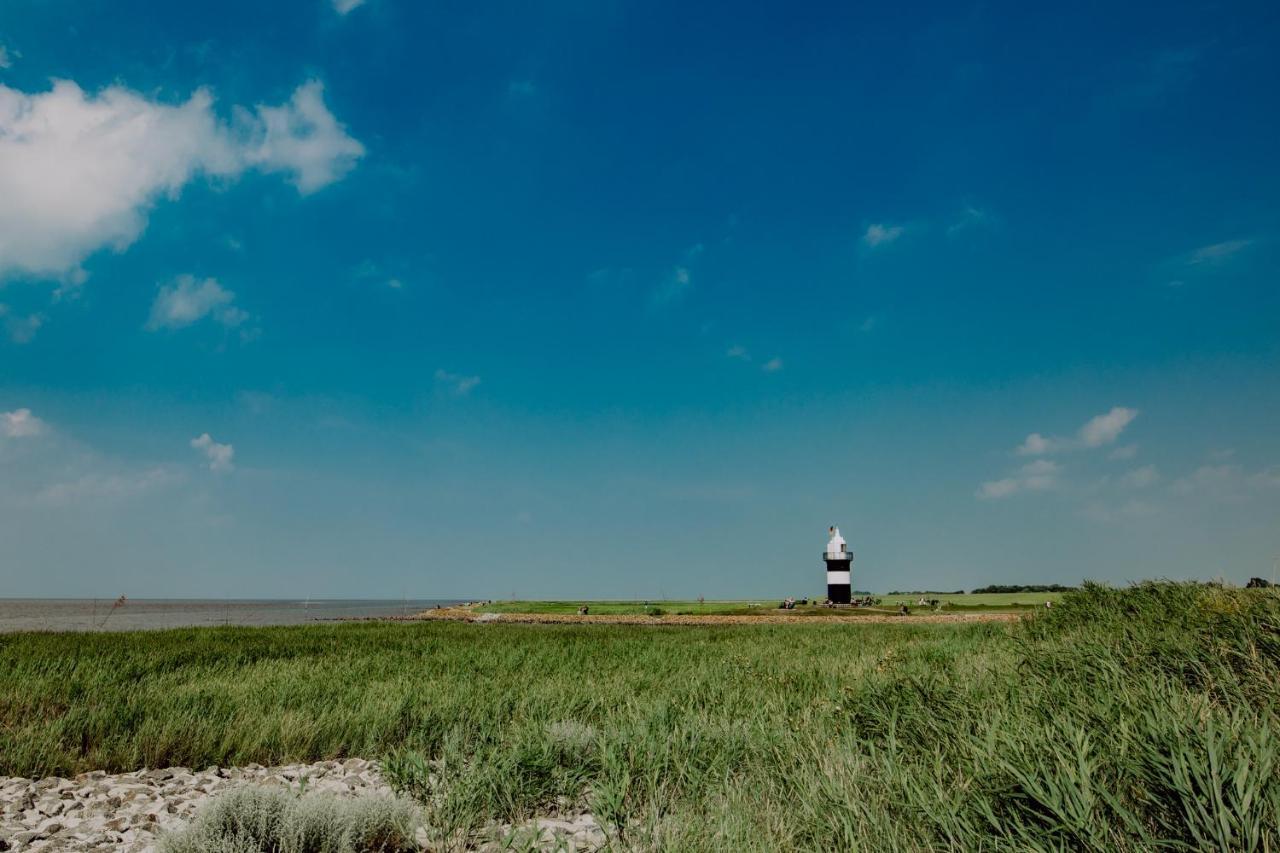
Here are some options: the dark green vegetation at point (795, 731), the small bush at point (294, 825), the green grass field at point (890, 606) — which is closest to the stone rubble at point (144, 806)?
the small bush at point (294, 825)

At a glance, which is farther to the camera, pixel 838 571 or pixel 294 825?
pixel 838 571

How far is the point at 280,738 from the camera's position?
24.1 ft

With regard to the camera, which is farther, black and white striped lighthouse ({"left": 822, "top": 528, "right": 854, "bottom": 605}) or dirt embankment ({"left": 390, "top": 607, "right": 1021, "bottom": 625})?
black and white striped lighthouse ({"left": 822, "top": 528, "right": 854, "bottom": 605})

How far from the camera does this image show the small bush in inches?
177

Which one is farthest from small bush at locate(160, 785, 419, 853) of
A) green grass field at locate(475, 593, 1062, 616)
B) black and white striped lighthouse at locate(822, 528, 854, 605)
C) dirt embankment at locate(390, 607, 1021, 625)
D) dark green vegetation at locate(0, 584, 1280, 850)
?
black and white striped lighthouse at locate(822, 528, 854, 605)

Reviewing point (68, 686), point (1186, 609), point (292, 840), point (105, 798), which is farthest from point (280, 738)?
point (1186, 609)

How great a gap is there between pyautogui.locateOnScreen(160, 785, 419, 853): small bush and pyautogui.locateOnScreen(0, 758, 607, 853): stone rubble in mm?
199

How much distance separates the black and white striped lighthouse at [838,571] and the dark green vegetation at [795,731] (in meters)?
39.8

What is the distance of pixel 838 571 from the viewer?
52500mm

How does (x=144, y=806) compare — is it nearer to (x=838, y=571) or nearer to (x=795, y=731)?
(x=795, y=731)

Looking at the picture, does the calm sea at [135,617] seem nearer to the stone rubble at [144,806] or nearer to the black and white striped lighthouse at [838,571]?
the stone rubble at [144,806]

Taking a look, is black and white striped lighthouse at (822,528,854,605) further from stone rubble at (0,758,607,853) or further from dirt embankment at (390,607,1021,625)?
stone rubble at (0,758,607,853)

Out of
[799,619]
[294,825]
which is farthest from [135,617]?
[294,825]

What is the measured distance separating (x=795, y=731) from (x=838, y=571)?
160 ft
